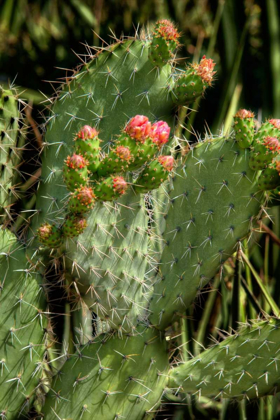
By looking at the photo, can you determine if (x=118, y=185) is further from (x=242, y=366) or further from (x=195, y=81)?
(x=242, y=366)

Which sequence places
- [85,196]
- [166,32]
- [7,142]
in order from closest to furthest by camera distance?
[85,196]
[166,32]
[7,142]

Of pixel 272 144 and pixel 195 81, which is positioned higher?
pixel 195 81

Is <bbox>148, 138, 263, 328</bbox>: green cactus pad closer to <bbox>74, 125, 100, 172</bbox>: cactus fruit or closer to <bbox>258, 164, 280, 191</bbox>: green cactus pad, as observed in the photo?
<bbox>258, 164, 280, 191</bbox>: green cactus pad

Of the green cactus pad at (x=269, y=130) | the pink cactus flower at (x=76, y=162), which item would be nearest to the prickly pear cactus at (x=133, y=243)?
the green cactus pad at (x=269, y=130)

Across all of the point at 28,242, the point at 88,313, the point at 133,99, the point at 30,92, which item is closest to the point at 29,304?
the point at 28,242

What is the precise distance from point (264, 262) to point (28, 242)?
94 centimetres

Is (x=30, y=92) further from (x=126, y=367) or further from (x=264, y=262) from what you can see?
(x=126, y=367)

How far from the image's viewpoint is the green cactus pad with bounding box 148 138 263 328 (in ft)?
3.51

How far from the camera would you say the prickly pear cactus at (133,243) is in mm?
1060

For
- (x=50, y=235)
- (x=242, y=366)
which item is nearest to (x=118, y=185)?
(x=50, y=235)

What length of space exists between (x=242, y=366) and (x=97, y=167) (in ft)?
1.75

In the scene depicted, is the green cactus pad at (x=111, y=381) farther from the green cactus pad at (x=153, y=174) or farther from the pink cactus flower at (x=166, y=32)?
the pink cactus flower at (x=166, y=32)

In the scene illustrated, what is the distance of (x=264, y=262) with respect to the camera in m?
1.81

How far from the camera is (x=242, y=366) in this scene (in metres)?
1.14
